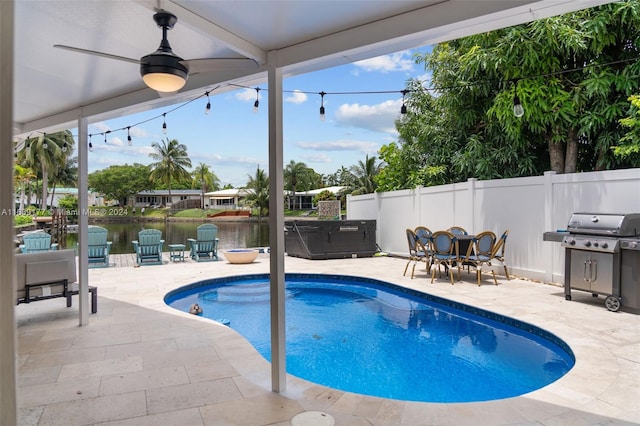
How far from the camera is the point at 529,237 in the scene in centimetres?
697

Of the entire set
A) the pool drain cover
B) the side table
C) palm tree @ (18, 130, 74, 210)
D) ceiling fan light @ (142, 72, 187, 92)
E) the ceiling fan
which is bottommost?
the pool drain cover

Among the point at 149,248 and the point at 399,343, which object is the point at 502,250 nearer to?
the point at 399,343

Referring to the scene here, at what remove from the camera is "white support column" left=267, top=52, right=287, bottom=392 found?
2.87 meters

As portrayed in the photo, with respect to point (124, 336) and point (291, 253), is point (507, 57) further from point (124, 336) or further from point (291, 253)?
point (124, 336)

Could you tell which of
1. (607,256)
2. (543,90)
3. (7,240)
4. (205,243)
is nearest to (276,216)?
(7,240)

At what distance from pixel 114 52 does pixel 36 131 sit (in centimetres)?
320

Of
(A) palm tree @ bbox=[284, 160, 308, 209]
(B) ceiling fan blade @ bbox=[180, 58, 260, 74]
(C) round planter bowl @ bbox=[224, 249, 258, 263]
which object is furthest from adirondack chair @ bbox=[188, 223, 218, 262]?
(A) palm tree @ bbox=[284, 160, 308, 209]

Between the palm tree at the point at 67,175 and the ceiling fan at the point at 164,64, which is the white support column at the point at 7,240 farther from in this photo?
the palm tree at the point at 67,175

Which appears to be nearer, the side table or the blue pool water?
the blue pool water

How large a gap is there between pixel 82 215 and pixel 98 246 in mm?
5626

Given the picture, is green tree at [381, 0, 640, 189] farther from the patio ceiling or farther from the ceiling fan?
the ceiling fan

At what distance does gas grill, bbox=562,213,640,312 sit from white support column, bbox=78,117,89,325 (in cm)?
635

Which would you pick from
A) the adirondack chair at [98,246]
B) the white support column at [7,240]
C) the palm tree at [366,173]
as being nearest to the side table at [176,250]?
the adirondack chair at [98,246]

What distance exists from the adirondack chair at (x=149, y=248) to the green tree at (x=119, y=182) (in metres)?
34.0
